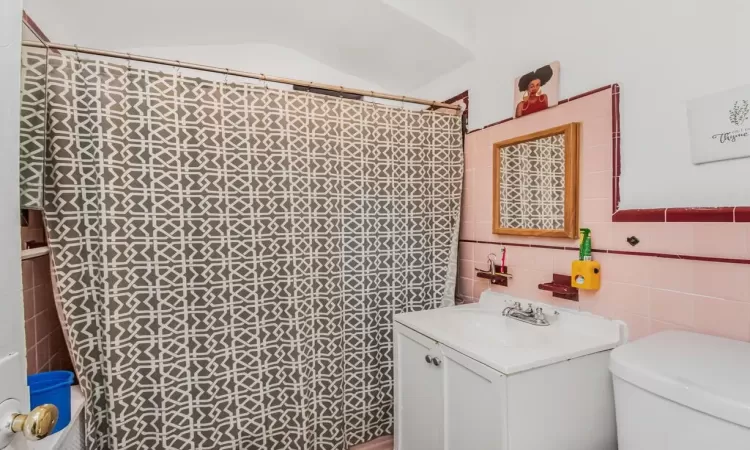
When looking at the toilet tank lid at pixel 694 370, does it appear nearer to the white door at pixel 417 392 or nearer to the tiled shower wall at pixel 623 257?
the tiled shower wall at pixel 623 257

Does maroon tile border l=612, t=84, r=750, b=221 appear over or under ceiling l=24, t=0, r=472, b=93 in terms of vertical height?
under

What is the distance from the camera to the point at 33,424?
492 mm

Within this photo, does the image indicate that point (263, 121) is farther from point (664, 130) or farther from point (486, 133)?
point (664, 130)

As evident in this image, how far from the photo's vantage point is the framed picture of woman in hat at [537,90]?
1.50m

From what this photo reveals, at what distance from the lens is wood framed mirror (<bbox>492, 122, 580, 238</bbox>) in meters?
1.43

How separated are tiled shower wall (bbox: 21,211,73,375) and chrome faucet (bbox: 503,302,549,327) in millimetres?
1848

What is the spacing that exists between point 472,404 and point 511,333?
450 millimetres

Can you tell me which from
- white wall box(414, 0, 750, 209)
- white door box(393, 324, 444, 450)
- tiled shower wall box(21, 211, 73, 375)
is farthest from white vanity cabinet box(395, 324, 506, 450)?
tiled shower wall box(21, 211, 73, 375)

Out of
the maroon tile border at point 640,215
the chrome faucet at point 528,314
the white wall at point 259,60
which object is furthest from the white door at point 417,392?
the white wall at point 259,60

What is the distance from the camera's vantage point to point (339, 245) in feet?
5.65

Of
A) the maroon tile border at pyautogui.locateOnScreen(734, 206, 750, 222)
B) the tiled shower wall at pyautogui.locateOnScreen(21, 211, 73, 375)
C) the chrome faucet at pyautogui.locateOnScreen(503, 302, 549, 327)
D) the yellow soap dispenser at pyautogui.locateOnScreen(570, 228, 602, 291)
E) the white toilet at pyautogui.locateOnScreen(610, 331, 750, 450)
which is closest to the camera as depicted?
the white toilet at pyautogui.locateOnScreen(610, 331, 750, 450)

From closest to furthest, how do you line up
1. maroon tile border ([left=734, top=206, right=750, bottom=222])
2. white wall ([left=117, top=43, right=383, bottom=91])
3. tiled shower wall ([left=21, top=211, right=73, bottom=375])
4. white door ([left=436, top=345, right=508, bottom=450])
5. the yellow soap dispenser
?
maroon tile border ([left=734, top=206, right=750, bottom=222])
white door ([left=436, top=345, right=508, bottom=450])
tiled shower wall ([left=21, top=211, right=73, bottom=375])
the yellow soap dispenser
white wall ([left=117, top=43, right=383, bottom=91])

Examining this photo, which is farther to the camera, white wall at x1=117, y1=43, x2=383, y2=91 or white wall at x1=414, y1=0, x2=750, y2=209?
white wall at x1=117, y1=43, x2=383, y2=91

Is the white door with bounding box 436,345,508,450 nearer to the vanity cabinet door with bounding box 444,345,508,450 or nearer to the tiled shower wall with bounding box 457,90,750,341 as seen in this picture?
the vanity cabinet door with bounding box 444,345,508,450
